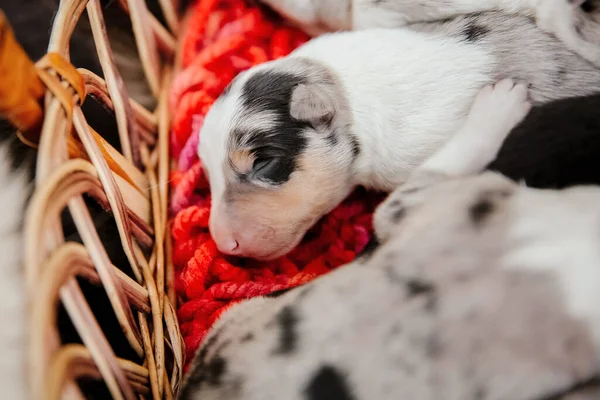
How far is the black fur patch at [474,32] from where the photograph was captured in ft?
5.29

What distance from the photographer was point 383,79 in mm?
1630

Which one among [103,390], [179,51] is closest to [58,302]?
Answer: [103,390]

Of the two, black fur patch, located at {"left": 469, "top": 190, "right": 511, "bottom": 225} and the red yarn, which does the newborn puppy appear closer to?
the red yarn

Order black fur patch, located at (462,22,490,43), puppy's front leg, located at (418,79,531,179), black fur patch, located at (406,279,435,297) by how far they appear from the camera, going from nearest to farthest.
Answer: black fur patch, located at (406,279,435,297)
puppy's front leg, located at (418,79,531,179)
black fur patch, located at (462,22,490,43)

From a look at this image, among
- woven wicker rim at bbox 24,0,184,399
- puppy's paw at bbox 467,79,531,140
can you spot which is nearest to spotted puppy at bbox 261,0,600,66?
puppy's paw at bbox 467,79,531,140

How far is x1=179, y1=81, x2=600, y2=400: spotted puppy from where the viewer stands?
94 cm

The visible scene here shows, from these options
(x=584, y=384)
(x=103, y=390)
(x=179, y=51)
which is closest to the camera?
(x=584, y=384)

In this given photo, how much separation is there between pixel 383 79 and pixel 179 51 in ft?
2.66

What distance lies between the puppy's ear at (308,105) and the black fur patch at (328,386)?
0.68 meters

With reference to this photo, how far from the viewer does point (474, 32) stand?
1.62 m

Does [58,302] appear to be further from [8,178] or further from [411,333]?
[411,333]

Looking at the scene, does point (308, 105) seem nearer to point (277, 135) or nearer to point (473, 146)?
point (277, 135)

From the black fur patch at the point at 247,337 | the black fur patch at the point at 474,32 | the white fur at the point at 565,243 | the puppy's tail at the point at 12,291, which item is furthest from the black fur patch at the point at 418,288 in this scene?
the black fur patch at the point at 474,32

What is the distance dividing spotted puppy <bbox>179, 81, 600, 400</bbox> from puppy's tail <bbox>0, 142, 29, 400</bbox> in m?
0.31
